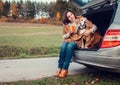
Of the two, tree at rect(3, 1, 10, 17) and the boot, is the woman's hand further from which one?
tree at rect(3, 1, 10, 17)

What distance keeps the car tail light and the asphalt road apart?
170 centimetres

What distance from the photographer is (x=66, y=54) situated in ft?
23.6

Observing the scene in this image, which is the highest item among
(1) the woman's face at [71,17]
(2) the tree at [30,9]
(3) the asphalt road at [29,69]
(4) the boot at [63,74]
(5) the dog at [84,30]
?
(1) the woman's face at [71,17]

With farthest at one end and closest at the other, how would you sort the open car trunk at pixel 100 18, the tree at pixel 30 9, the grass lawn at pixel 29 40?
the tree at pixel 30 9, the grass lawn at pixel 29 40, the open car trunk at pixel 100 18

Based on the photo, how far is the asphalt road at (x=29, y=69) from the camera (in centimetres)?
732

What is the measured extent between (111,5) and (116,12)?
0.37 m

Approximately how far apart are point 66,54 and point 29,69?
1.36m

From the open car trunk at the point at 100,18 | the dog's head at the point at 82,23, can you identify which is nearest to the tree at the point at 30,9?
the open car trunk at the point at 100,18

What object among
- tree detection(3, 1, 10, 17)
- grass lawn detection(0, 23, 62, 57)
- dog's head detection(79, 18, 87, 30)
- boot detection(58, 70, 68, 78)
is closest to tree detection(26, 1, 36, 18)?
tree detection(3, 1, 10, 17)

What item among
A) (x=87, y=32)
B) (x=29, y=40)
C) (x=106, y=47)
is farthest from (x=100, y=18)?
(x=29, y=40)

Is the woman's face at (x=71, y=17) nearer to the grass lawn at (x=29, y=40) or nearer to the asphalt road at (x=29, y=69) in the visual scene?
the asphalt road at (x=29, y=69)

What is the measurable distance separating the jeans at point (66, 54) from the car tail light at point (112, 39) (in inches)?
41.5

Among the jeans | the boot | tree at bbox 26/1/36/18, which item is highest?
the jeans

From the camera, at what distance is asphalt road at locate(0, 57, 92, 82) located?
7.32 meters
